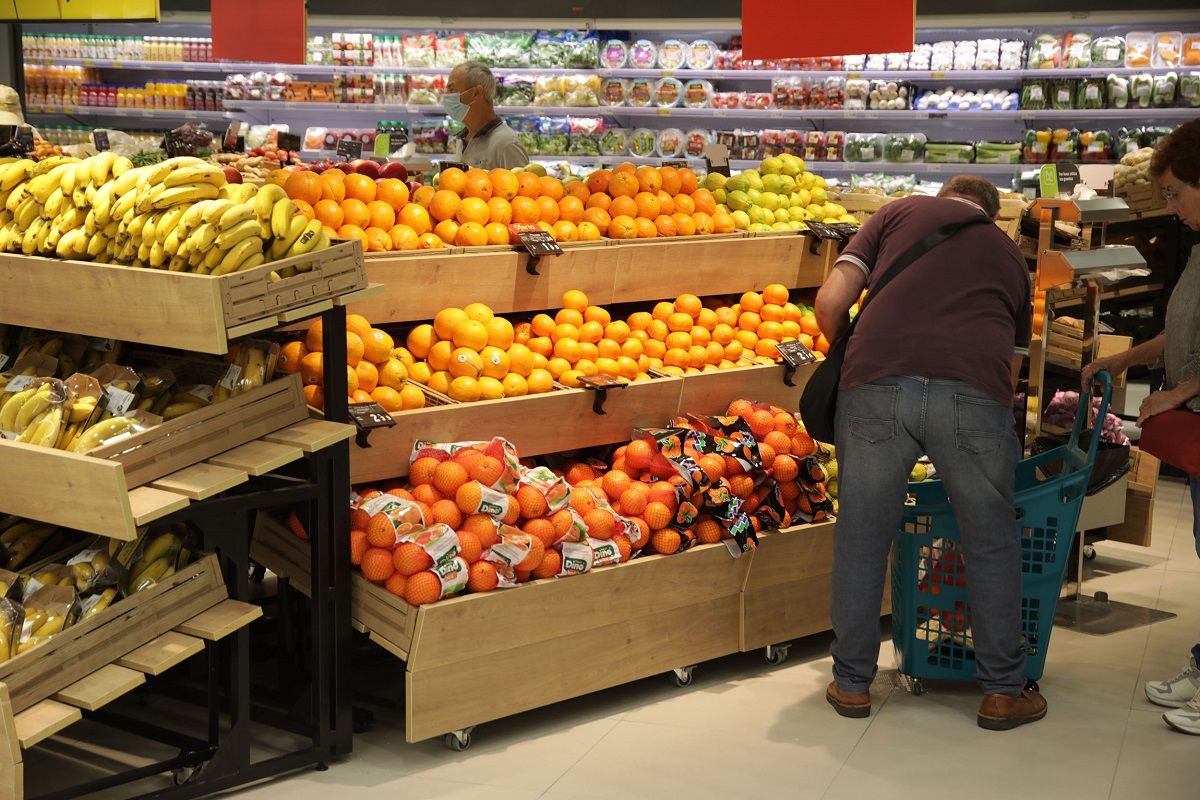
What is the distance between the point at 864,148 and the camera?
32.5 ft

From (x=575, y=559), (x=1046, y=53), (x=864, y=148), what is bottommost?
(x=575, y=559)

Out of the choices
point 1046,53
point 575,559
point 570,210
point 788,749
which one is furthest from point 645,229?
point 1046,53

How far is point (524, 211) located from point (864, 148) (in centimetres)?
615

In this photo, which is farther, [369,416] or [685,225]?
[685,225]

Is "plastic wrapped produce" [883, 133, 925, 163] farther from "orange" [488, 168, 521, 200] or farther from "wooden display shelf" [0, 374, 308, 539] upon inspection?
"wooden display shelf" [0, 374, 308, 539]

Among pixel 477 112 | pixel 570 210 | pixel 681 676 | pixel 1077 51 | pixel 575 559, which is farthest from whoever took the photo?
pixel 1077 51

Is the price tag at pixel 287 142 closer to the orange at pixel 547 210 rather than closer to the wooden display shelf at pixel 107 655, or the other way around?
the orange at pixel 547 210

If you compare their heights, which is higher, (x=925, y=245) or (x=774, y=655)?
(x=925, y=245)

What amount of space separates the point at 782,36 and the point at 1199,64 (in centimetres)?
429

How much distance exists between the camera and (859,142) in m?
9.92

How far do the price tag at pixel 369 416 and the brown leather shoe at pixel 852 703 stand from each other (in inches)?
59.4

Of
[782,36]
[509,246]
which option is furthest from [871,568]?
[782,36]

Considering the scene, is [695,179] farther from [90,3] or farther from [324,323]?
[90,3]

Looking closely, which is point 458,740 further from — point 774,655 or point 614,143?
point 614,143
